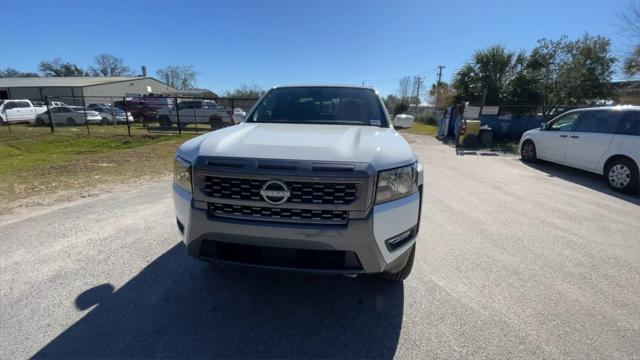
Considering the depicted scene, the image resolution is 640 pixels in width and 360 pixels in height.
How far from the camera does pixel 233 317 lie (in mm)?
2277

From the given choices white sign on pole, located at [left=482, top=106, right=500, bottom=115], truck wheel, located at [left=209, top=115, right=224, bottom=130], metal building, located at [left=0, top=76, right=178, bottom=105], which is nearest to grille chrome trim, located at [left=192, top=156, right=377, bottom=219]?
white sign on pole, located at [left=482, top=106, right=500, bottom=115]

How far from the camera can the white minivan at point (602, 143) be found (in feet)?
20.4

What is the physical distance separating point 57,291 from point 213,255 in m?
1.57

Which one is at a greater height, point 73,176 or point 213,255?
point 213,255

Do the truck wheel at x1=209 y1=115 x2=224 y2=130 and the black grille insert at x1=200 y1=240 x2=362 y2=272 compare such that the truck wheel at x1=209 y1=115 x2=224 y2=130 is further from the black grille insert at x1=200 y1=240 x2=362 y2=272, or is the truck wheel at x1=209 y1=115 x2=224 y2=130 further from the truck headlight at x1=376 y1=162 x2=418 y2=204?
the truck headlight at x1=376 y1=162 x2=418 y2=204

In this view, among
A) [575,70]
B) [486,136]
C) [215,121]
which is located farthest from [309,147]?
[575,70]

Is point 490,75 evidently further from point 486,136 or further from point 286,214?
point 286,214

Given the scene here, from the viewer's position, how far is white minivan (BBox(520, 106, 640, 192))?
6223 mm

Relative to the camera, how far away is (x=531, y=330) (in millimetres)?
2254

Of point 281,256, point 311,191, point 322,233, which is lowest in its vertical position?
point 281,256

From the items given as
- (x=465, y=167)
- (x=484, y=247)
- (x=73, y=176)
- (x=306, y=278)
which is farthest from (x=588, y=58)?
(x=73, y=176)

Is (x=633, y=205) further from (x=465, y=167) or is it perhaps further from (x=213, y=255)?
(x=213, y=255)

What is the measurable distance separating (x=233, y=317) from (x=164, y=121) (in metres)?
20.8

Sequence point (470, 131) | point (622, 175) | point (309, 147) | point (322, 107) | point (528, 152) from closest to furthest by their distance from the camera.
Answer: point (309, 147) → point (322, 107) → point (622, 175) → point (528, 152) → point (470, 131)
